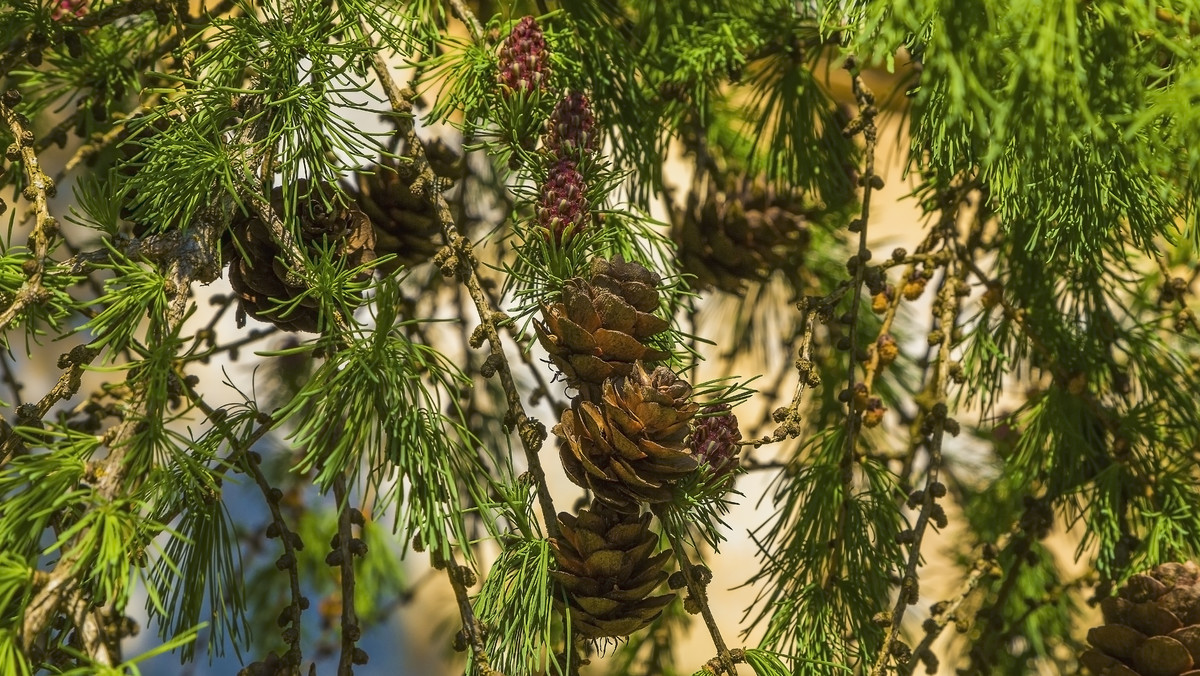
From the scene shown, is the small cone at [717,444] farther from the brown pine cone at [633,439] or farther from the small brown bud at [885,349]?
the small brown bud at [885,349]

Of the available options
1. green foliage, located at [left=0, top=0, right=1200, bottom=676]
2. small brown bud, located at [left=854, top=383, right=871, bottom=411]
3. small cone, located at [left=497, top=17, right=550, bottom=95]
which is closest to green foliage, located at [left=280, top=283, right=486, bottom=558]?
green foliage, located at [left=0, top=0, right=1200, bottom=676]

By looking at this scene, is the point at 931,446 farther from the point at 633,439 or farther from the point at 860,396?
the point at 633,439

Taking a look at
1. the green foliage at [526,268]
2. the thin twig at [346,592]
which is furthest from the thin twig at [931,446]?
the thin twig at [346,592]

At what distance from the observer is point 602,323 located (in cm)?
38

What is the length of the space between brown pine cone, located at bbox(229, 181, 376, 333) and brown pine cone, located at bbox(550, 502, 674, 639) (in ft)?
0.41

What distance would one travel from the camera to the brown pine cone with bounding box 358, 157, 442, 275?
50cm

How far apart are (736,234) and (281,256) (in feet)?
1.10

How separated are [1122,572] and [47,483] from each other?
50 centimetres

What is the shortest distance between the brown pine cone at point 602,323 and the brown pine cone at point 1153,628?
284mm

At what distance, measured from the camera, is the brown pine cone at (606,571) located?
39 cm

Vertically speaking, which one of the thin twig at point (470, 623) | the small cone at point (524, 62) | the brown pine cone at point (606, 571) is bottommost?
the thin twig at point (470, 623)

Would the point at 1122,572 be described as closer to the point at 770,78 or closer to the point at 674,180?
the point at 770,78

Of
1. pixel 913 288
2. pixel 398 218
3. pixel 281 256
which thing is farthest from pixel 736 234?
pixel 281 256

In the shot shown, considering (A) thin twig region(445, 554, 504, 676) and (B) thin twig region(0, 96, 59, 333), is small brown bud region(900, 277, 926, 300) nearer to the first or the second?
(A) thin twig region(445, 554, 504, 676)
